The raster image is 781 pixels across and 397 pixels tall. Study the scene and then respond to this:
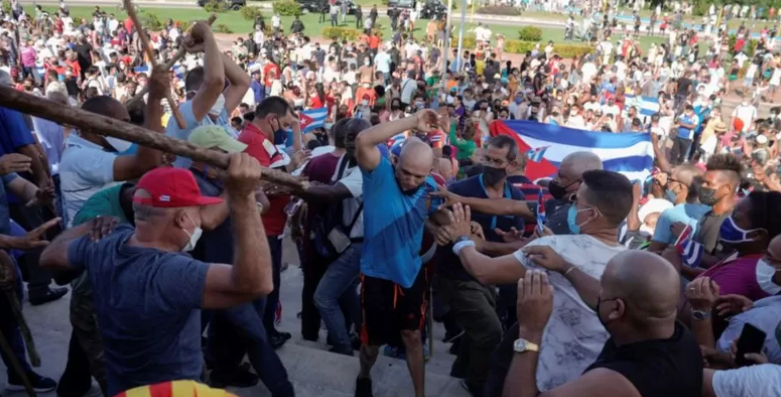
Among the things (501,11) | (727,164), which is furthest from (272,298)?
(501,11)

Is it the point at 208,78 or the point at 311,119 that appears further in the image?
the point at 311,119

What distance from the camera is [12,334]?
171 inches

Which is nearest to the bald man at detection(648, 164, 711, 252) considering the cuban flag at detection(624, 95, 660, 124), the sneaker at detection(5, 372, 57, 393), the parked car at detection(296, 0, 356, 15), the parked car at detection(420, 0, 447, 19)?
the sneaker at detection(5, 372, 57, 393)

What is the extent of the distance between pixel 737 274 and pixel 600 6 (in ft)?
165

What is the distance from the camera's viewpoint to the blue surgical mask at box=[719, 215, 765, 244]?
3857mm

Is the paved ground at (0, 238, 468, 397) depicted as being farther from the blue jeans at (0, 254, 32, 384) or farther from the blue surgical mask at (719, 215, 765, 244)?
the blue surgical mask at (719, 215, 765, 244)

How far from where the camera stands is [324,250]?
17.0ft

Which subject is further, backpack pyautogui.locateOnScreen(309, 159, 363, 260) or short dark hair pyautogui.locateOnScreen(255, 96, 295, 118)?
short dark hair pyautogui.locateOnScreen(255, 96, 295, 118)

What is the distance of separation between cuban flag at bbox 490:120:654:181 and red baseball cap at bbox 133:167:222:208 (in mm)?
7796

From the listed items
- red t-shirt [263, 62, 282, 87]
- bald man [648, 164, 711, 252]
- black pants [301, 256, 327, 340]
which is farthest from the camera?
red t-shirt [263, 62, 282, 87]

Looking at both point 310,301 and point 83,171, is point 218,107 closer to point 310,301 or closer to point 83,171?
point 83,171

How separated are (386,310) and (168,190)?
210 cm

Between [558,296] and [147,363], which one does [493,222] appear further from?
[147,363]

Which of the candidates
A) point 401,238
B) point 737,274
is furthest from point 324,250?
point 737,274
